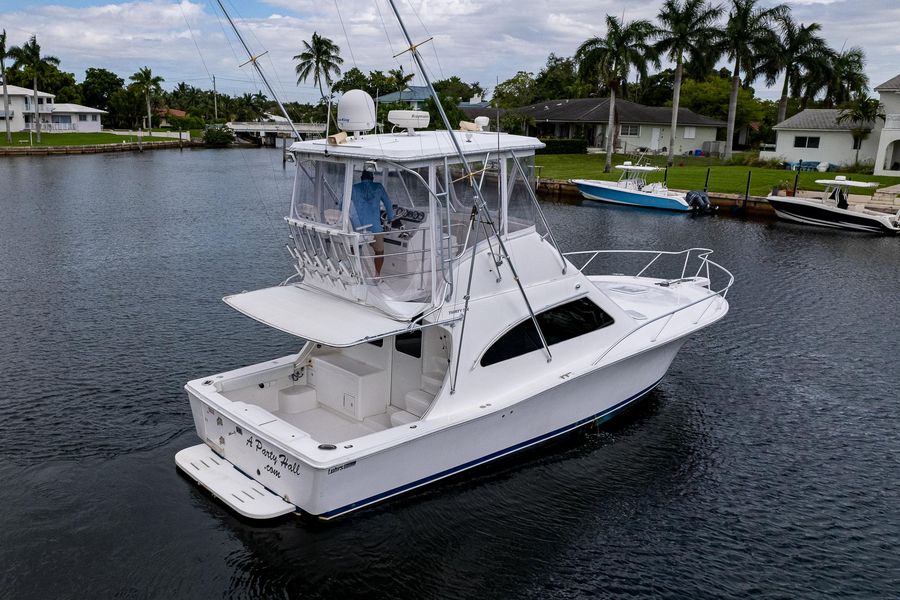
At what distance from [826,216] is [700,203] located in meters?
6.04

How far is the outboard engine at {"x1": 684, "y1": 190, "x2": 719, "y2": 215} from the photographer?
125 ft

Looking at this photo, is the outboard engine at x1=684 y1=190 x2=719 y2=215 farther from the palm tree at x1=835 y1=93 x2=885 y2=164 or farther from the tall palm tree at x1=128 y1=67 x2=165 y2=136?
the tall palm tree at x1=128 y1=67 x2=165 y2=136

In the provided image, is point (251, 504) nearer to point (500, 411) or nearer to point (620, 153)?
point (500, 411)

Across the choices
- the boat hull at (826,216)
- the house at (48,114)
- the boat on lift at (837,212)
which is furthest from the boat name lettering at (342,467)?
the house at (48,114)

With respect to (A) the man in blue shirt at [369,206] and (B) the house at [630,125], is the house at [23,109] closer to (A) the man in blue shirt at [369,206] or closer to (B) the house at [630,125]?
(B) the house at [630,125]

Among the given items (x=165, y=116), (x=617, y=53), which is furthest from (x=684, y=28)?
(x=165, y=116)

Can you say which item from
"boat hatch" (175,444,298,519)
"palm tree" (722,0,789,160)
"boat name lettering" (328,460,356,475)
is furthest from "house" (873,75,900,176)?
"boat hatch" (175,444,298,519)

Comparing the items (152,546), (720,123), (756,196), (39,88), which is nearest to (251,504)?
(152,546)

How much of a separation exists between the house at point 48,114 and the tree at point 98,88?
9.17m

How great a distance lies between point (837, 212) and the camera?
110ft

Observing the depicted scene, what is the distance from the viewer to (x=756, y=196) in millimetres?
39344

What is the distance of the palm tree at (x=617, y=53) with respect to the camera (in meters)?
46.5

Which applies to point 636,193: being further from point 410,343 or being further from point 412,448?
point 412,448

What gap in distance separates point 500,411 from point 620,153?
54.2 m
